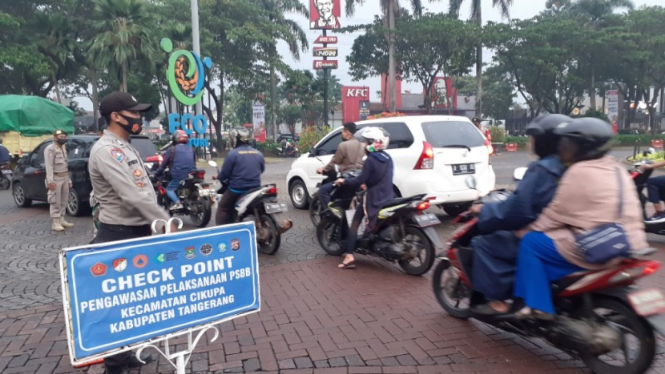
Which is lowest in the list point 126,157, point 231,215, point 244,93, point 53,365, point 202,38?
point 53,365

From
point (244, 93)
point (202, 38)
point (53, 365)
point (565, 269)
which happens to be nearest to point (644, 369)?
point (565, 269)

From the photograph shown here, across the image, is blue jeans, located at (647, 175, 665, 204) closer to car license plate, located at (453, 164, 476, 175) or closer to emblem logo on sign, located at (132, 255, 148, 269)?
car license plate, located at (453, 164, 476, 175)

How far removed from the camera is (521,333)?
4.02 metres

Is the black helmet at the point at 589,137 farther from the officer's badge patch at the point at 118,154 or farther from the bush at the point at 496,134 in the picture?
the bush at the point at 496,134

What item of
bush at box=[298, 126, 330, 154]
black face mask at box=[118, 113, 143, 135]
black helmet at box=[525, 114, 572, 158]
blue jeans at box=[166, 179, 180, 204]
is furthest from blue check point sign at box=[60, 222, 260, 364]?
bush at box=[298, 126, 330, 154]

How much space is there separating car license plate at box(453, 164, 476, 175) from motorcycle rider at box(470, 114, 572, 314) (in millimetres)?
4323

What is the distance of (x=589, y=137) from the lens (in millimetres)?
3434

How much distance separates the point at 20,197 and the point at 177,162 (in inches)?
203

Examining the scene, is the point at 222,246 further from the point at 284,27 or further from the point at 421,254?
the point at 284,27

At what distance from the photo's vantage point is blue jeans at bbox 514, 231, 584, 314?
353 cm

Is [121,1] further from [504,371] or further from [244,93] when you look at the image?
[504,371]

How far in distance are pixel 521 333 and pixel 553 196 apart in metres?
1.06

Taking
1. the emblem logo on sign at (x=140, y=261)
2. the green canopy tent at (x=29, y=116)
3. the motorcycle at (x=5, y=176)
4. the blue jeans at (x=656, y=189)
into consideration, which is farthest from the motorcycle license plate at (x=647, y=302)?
the green canopy tent at (x=29, y=116)

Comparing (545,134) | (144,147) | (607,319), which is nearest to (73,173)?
(144,147)
